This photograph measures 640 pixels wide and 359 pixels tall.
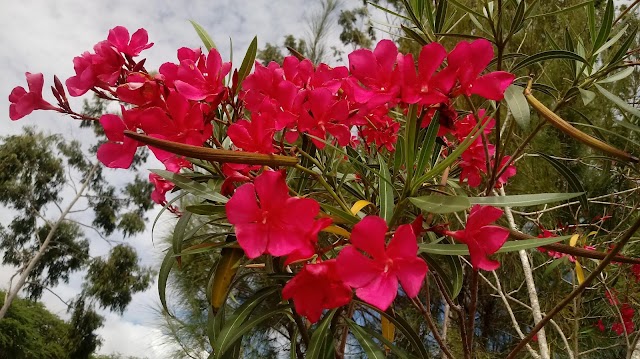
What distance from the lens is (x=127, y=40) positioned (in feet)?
1.95

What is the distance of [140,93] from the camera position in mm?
529

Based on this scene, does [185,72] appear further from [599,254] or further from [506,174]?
[506,174]

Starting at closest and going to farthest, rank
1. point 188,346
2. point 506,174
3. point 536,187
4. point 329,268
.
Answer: point 329,268, point 506,174, point 536,187, point 188,346

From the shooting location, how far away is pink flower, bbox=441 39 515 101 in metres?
0.48

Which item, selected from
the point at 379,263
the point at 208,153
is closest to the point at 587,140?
the point at 379,263

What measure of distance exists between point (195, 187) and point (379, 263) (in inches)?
10.5

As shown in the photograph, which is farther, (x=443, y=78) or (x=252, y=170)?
(x=252, y=170)

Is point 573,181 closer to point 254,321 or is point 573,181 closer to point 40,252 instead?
point 254,321

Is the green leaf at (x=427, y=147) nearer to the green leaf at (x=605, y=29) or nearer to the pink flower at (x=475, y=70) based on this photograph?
the pink flower at (x=475, y=70)

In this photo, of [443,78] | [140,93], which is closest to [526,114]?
[443,78]

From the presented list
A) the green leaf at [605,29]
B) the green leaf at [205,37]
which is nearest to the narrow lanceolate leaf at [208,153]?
the green leaf at [205,37]

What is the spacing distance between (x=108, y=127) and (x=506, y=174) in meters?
0.68

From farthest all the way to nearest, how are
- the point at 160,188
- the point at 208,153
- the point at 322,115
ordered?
the point at 160,188 → the point at 322,115 → the point at 208,153

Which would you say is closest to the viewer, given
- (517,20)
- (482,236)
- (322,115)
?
(482,236)
